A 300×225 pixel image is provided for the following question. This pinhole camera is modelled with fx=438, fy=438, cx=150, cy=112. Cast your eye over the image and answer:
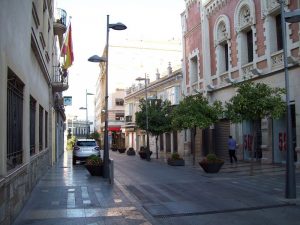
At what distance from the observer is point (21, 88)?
427 inches

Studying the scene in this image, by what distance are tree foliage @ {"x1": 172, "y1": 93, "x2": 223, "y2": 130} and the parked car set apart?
755 centimetres

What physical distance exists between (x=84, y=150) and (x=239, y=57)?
38.6 ft

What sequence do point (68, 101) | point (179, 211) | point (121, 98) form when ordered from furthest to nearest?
point (121, 98) → point (68, 101) → point (179, 211)

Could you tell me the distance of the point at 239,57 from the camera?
87.6 ft

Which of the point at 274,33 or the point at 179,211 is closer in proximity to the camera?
the point at 179,211

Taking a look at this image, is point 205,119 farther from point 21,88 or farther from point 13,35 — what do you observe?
point 13,35

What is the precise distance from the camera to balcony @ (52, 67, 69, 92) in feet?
85.6

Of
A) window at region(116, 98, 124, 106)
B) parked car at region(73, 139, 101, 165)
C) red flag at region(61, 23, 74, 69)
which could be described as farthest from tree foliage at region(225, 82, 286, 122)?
window at region(116, 98, 124, 106)

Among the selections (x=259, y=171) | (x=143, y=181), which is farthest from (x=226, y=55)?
(x=143, y=181)

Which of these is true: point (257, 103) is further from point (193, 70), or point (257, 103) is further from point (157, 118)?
point (193, 70)

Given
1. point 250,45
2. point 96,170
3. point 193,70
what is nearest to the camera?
point 96,170

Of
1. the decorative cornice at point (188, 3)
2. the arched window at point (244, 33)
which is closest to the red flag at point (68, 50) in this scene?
the arched window at point (244, 33)

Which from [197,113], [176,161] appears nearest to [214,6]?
[197,113]

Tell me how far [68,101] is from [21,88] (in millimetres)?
30954
